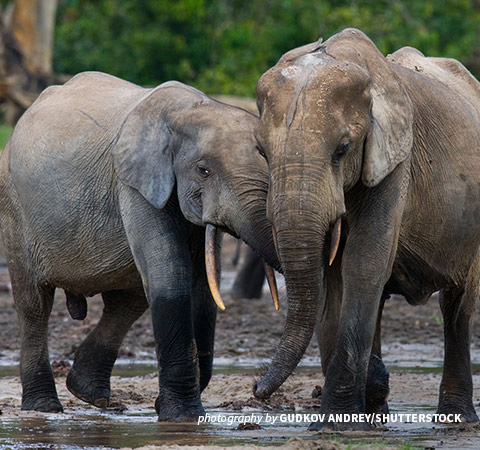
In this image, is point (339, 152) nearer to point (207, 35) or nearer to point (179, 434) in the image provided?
point (179, 434)

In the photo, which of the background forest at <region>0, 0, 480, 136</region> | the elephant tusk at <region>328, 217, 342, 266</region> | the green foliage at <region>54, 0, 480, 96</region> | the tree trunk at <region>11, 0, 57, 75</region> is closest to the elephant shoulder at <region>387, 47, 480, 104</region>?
the elephant tusk at <region>328, 217, 342, 266</region>

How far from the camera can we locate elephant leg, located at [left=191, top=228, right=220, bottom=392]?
7746 mm

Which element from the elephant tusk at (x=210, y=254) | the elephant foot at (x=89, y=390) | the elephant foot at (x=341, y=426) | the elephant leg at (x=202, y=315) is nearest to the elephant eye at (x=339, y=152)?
the elephant tusk at (x=210, y=254)

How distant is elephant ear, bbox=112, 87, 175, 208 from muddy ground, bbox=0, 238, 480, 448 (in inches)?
50.9

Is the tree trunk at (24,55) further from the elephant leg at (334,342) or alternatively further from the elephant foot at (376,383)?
the elephant foot at (376,383)

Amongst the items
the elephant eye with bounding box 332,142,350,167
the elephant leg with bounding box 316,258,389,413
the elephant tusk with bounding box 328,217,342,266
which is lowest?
the elephant leg with bounding box 316,258,389,413

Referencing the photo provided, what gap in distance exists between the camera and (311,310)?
20.5 feet

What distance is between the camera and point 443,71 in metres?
8.25

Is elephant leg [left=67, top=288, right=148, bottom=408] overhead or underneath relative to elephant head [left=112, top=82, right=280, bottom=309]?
underneath

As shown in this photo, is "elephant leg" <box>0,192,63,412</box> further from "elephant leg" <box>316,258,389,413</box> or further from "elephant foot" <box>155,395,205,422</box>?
"elephant leg" <box>316,258,389,413</box>

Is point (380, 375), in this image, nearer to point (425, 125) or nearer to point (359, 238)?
point (359, 238)

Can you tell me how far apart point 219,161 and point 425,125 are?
1.19 m

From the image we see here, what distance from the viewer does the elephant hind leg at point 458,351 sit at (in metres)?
7.50

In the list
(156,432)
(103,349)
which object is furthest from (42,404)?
(156,432)
